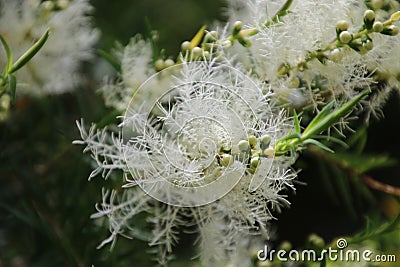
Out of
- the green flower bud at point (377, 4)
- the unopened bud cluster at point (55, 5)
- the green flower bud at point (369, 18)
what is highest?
the green flower bud at point (369, 18)

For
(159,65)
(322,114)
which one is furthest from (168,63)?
(322,114)

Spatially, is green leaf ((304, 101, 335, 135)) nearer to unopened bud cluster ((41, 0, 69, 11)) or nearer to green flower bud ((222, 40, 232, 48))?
green flower bud ((222, 40, 232, 48))

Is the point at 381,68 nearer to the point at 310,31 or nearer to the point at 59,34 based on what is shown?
the point at 310,31

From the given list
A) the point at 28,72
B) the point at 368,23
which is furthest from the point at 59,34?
the point at 368,23

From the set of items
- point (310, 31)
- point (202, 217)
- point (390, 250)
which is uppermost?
point (310, 31)

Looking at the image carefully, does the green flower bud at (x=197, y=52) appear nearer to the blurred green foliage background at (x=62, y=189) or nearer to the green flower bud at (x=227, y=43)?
the green flower bud at (x=227, y=43)

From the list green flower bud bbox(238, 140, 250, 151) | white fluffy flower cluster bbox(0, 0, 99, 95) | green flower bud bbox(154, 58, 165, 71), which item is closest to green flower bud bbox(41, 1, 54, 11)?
white fluffy flower cluster bbox(0, 0, 99, 95)

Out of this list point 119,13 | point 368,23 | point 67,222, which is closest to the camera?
point 368,23

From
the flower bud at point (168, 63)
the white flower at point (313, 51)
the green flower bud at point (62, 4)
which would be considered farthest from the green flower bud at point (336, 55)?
the green flower bud at point (62, 4)
